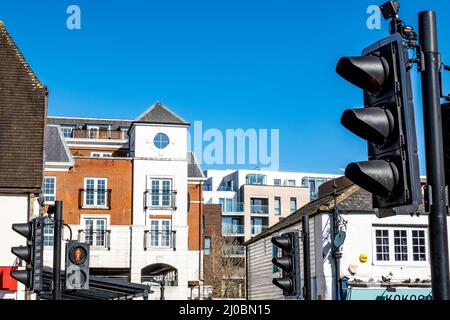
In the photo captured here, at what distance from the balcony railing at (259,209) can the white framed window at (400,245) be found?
58475 millimetres

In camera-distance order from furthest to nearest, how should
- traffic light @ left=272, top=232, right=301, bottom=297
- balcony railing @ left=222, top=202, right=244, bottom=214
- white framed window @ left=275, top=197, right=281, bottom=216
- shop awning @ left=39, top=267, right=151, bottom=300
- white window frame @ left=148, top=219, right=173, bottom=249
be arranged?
white framed window @ left=275, top=197, right=281, bottom=216 → balcony railing @ left=222, top=202, right=244, bottom=214 → white window frame @ left=148, top=219, right=173, bottom=249 → shop awning @ left=39, top=267, right=151, bottom=300 → traffic light @ left=272, top=232, right=301, bottom=297

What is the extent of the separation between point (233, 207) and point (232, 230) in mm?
3628

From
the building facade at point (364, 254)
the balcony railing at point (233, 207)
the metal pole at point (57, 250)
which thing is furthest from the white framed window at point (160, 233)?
the metal pole at point (57, 250)

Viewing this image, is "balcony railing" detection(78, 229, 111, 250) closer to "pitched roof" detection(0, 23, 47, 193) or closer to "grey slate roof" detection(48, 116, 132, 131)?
"pitched roof" detection(0, 23, 47, 193)

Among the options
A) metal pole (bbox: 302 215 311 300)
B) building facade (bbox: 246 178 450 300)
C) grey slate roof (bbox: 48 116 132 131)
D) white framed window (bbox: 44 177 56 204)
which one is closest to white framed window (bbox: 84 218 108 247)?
white framed window (bbox: 44 177 56 204)

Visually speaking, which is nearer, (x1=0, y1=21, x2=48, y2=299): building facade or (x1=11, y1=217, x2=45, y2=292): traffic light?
Answer: (x1=11, y1=217, x2=45, y2=292): traffic light

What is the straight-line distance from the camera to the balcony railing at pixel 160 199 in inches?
1997

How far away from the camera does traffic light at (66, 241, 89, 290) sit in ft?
41.9

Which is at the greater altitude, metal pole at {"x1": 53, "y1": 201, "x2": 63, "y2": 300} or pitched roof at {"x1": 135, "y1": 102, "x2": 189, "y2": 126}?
pitched roof at {"x1": 135, "y1": 102, "x2": 189, "y2": 126}

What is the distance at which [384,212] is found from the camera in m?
4.78

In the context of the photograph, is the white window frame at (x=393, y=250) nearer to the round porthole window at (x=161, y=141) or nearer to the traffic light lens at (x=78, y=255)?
the traffic light lens at (x=78, y=255)

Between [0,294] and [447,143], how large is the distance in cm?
2552

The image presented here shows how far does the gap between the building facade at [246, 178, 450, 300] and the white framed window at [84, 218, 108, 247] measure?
23.4 m
